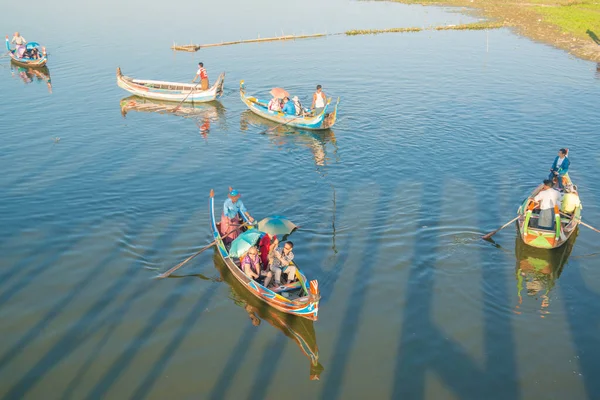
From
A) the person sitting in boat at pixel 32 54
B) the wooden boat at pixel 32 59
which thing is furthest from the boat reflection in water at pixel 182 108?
the person sitting in boat at pixel 32 54

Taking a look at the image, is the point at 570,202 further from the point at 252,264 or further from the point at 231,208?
the point at 231,208

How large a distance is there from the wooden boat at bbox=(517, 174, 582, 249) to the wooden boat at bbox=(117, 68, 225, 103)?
835 inches

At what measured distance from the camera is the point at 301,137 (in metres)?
27.1

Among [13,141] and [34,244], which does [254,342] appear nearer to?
[34,244]

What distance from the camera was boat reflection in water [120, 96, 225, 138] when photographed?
100 ft

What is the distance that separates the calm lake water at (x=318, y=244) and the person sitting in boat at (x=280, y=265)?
41.9 inches

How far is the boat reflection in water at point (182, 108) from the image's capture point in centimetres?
3055

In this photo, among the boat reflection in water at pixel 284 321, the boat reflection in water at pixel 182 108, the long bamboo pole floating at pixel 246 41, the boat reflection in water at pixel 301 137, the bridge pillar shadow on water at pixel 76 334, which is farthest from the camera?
the long bamboo pole floating at pixel 246 41

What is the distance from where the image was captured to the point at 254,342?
13039 mm

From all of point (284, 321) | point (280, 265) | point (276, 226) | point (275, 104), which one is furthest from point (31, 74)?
point (284, 321)

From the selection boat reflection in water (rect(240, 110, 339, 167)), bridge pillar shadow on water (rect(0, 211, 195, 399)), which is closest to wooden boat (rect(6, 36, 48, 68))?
boat reflection in water (rect(240, 110, 339, 167))

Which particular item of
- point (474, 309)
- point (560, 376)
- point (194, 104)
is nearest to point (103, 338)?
point (474, 309)

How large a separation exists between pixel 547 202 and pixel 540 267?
81.9 inches

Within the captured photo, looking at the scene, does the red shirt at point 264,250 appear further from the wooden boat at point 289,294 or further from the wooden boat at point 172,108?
the wooden boat at point 172,108
